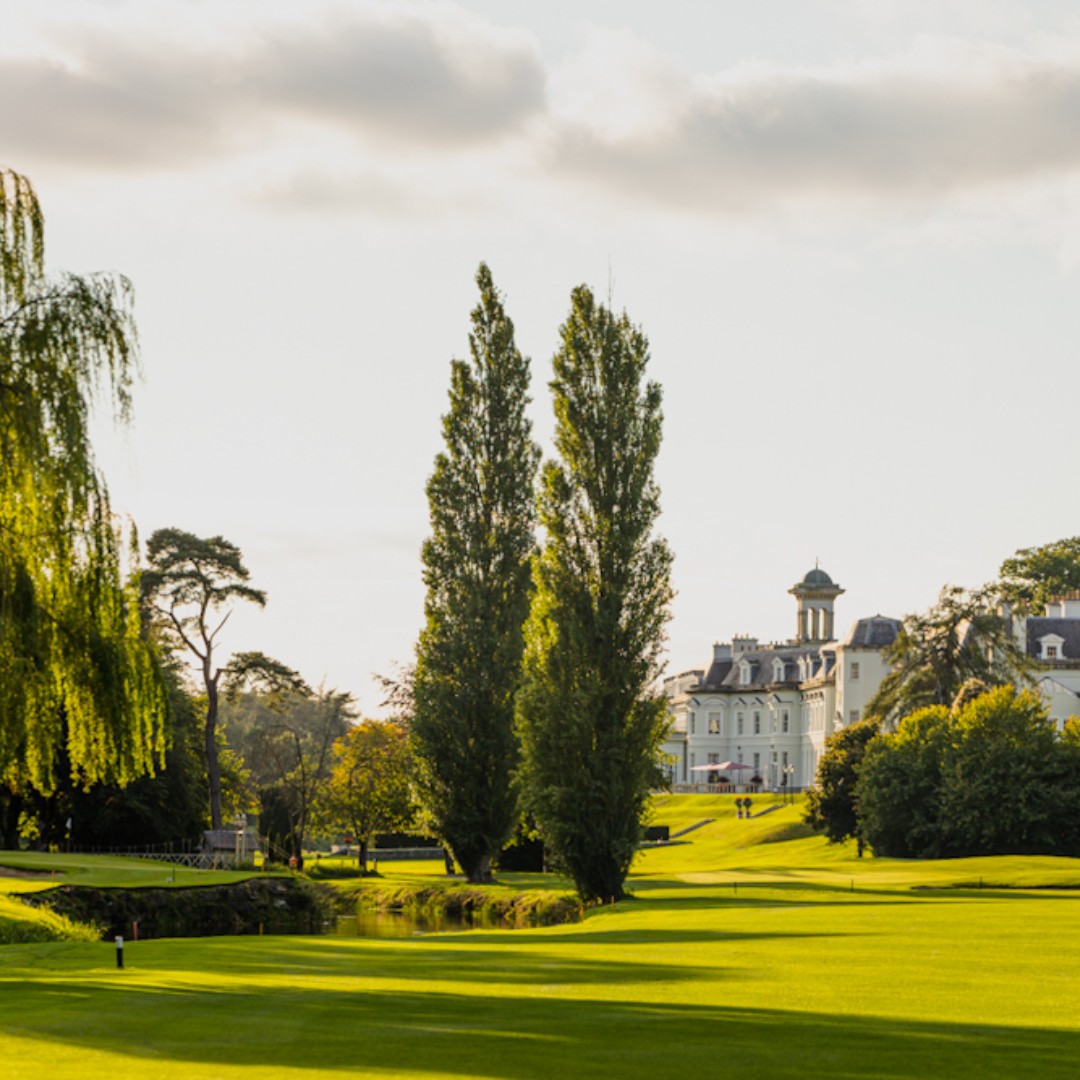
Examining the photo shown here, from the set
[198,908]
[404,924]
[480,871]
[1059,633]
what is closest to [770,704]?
[1059,633]

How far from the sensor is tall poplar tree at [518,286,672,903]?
4400 centimetres

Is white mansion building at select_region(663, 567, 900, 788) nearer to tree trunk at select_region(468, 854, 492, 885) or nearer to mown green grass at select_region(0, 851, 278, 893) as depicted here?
tree trunk at select_region(468, 854, 492, 885)

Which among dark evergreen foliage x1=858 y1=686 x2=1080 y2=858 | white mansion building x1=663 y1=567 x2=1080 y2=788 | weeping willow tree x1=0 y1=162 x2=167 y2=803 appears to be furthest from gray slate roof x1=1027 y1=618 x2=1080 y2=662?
weeping willow tree x1=0 y1=162 x2=167 y2=803

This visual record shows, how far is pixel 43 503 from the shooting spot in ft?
67.8

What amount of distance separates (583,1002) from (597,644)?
25536 millimetres

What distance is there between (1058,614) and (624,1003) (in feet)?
316

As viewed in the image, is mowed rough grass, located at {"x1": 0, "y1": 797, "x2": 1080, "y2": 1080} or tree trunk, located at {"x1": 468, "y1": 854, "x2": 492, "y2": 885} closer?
mowed rough grass, located at {"x1": 0, "y1": 797, "x2": 1080, "y2": 1080}

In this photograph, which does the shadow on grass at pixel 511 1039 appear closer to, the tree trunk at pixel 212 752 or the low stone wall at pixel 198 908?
the low stone wall at pixel 198 908

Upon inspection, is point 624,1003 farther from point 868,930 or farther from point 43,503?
point 868,930

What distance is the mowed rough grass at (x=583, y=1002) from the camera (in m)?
14.8

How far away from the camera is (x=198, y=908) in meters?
45.6

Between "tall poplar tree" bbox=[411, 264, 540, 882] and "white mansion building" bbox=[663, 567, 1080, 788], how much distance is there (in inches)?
2175

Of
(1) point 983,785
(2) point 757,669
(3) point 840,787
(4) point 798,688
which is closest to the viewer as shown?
(1) point 983,785

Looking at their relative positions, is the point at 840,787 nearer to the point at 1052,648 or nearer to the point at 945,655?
Answer: the point at 945,655
